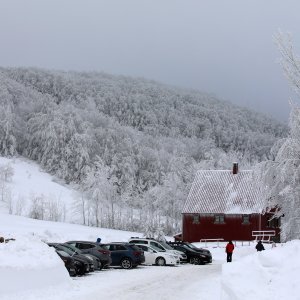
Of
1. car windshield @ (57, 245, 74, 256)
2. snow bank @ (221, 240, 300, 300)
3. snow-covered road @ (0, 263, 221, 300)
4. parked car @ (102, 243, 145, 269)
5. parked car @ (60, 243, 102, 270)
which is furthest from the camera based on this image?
parked car @ (102, 243, 145, 269)

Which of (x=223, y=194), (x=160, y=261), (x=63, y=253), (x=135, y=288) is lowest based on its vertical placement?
(x=160, y=261)

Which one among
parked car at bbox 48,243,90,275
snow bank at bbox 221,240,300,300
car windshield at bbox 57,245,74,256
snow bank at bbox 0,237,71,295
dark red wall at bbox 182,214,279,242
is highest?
snow bank at bbox 221,240,300,300

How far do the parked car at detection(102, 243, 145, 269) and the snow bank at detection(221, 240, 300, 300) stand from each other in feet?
54.3

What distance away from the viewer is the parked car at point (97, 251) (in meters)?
29.3

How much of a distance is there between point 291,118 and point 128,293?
12458 millimetres

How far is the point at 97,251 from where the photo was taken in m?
29.6

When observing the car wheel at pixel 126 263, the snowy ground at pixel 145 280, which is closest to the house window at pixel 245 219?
the car wheel at pixel 126 263

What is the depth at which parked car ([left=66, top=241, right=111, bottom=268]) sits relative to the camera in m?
29.3

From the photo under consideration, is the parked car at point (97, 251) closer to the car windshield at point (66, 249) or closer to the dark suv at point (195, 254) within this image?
the car windshield at point (66, 249)

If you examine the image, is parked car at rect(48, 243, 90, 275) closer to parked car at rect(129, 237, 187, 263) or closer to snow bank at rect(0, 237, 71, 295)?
snow bank at rect(0, 237, 71, 295)

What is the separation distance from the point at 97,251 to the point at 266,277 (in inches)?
716

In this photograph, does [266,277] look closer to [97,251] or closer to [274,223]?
[97,251]

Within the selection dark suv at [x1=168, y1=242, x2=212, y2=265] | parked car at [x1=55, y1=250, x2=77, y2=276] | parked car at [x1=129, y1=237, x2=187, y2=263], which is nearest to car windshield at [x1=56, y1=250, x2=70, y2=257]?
parked car at [x1=55, y1=250, x2=77, y2=276]

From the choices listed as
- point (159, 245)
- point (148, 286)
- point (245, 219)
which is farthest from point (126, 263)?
point (245, 219)
